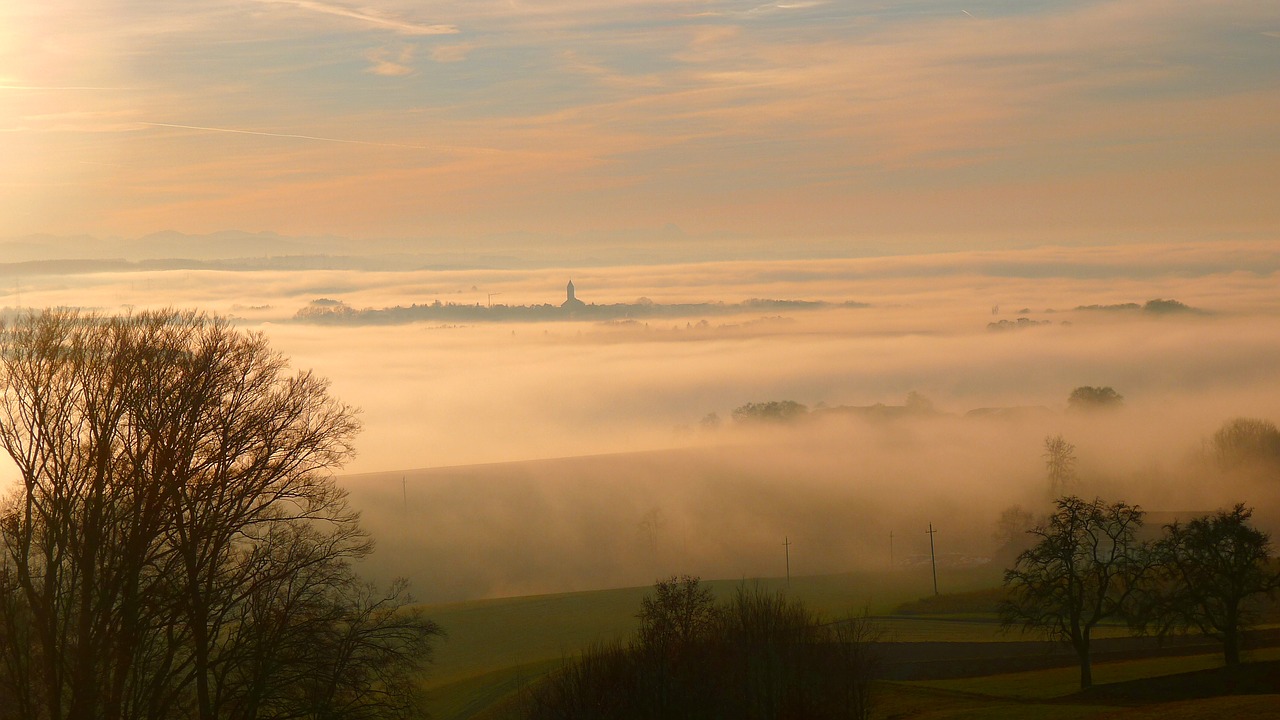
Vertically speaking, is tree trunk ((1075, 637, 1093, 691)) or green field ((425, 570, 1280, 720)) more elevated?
tree trunk ((1075, 637, 1093, 691))

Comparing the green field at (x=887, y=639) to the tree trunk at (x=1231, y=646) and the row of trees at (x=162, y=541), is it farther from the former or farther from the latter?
the row of trees at (x=162, y=541)

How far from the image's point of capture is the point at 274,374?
Answer: 3691 cm

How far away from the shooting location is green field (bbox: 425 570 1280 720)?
61469 millimetres

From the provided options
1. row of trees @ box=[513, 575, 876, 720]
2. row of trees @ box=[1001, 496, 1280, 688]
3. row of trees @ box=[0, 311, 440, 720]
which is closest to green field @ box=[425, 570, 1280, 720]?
row of trees @ box=[1001, 496, 1280, 688]

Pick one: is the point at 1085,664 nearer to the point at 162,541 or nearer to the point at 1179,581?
the point at 1179,581

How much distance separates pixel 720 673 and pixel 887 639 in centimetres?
5316

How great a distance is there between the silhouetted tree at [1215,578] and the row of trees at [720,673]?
2344 centimetres

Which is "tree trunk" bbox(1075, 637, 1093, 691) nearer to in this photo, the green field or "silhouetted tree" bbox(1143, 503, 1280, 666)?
the green field

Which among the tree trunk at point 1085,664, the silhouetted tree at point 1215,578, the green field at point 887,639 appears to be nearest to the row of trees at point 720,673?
the green field at point 887,639

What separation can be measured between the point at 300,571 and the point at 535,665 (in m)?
67.5

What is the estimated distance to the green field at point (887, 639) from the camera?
6147 centimetres

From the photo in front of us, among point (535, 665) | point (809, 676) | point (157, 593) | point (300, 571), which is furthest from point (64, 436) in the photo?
point (535, 665)

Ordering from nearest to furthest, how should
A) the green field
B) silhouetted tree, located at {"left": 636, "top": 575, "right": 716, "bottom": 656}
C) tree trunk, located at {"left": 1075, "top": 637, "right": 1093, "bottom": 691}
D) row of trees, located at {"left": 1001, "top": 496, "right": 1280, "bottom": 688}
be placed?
silhouetted tree, located at {"left": 636, "top": 575, "right": 716, "bottom": 656}, the green field, tree trunk, located at {"left": 1075, "top": 637, "right": 1093, "bottom": 691}, row of trees, located at {"left": 1001, "top": 496, "right": 1280, "bottom": 688}

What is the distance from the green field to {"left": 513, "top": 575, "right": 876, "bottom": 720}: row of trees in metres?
7.42
